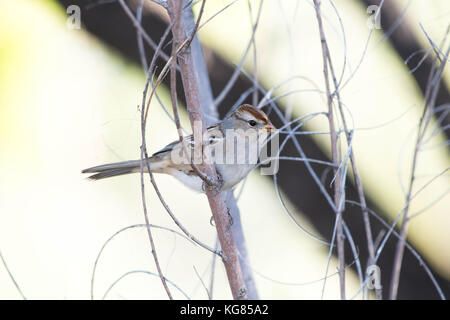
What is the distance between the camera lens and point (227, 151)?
10.7ft

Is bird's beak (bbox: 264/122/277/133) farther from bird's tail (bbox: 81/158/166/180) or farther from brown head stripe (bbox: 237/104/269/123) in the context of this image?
bird's tail (bbox: 81/158/166/180)

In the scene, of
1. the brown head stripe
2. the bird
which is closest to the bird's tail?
the bird

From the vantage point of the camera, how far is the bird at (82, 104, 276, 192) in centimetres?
321

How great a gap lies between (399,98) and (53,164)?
2472 mm

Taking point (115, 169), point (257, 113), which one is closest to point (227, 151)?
point (257, 113)

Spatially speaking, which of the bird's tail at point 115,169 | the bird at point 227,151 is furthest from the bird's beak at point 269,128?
the bird's tail at point 115,169

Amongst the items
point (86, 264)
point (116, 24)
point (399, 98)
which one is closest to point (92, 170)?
point (116, 24)

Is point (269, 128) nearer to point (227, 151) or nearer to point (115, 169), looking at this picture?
point (227, 151)

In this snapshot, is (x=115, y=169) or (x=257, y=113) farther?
(x=115, y=169)

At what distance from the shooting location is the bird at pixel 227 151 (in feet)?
10.5

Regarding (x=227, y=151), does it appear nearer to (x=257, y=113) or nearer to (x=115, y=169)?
(x=257, y=113)

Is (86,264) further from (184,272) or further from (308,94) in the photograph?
(308,94)

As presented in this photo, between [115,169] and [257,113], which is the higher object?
[257,113]

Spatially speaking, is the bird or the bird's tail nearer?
the bird
